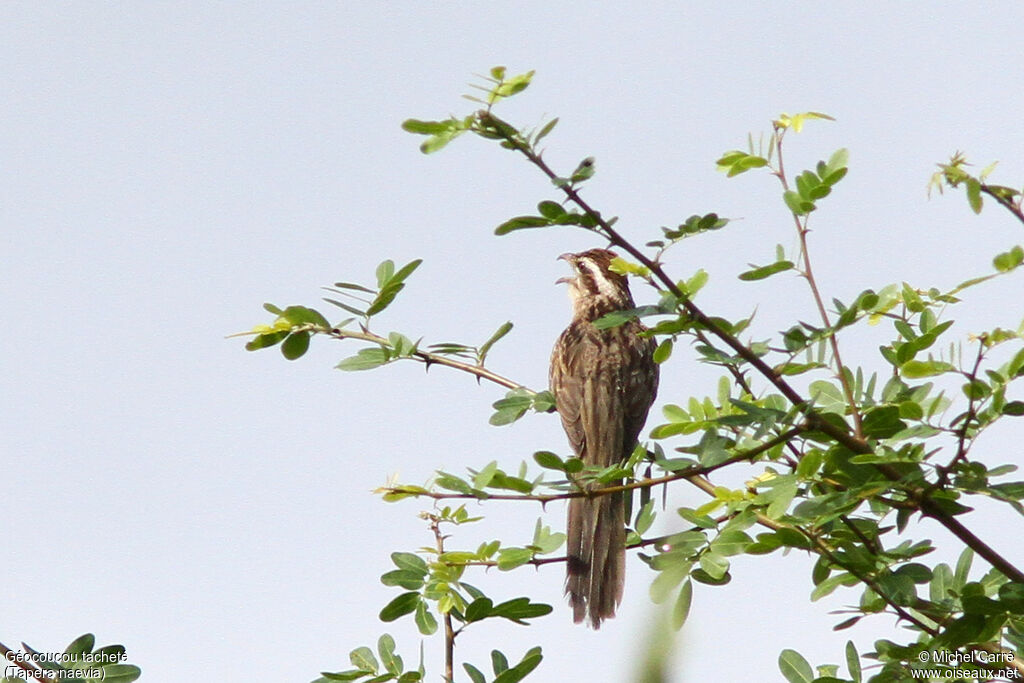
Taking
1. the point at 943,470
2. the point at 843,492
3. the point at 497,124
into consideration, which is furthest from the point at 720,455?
the point at 497,124

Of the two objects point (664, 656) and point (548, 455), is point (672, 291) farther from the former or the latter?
point (664, 656)

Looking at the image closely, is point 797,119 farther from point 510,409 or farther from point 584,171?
point 510,409

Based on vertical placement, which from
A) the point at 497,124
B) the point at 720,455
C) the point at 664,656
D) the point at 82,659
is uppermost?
the point at 497,124

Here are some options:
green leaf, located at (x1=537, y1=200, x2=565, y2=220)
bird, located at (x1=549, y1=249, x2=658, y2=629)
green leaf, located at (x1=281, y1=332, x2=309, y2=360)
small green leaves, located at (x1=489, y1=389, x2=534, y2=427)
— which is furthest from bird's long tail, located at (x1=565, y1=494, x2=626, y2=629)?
green leaf, located at (x1=537, y1=200, x2=565, y2=220)

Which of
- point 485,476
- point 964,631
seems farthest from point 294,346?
point 964,631

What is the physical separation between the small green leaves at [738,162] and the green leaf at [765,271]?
0.37 meters

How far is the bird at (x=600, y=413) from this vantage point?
20.2ft

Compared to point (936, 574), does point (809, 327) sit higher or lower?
higher

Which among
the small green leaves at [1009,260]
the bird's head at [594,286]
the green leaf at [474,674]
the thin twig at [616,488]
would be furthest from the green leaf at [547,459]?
the bird's head at [594,286]

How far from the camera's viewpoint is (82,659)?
3.40m

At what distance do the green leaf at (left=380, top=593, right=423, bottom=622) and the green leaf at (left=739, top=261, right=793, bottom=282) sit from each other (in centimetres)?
159

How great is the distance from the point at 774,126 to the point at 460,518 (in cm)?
178

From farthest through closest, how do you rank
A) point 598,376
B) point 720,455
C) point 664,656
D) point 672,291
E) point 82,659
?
point 598,376 < point 720,455 < point 672,291 < point 82,659 < point 664,656

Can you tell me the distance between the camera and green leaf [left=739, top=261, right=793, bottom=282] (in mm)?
3707
